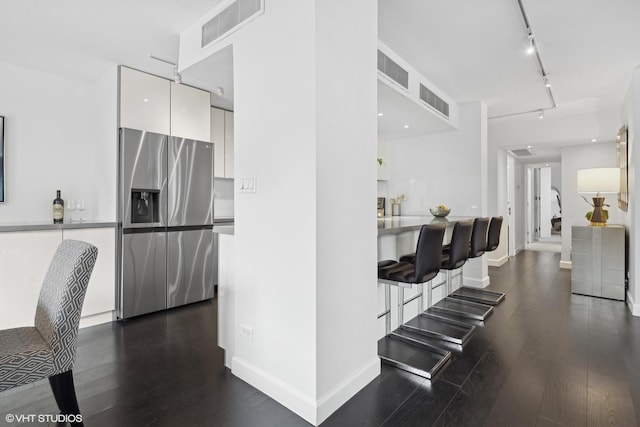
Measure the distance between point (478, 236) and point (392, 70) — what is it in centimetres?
183

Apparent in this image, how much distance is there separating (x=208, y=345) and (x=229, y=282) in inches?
28.5

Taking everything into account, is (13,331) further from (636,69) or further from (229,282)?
(636,69)

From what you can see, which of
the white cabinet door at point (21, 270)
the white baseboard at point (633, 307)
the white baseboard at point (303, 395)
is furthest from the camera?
the white baseboard at point (633, 307)

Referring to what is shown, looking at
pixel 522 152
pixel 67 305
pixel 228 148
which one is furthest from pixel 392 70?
pixel 522 152

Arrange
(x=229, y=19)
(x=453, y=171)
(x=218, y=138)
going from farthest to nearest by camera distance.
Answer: (x=453, y=171) → (x=218, y=138) → (x=229, y=19)

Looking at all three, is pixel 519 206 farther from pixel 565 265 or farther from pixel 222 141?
pixel 222 141

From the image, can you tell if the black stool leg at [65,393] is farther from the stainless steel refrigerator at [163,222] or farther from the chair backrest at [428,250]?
the chair backrest at [428,250]

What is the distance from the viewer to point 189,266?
144 inches

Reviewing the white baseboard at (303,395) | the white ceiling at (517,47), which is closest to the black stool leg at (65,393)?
the white baseboard at (303,395)

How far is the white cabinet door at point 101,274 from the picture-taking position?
3.07 metres

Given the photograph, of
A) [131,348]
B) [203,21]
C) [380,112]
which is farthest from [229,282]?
[380,112]

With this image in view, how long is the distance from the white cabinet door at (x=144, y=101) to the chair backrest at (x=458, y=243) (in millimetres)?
3037

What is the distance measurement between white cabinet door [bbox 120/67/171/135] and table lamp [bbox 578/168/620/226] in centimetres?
506

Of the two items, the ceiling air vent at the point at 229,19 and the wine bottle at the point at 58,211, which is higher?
the ceiling air vent at the point at 229,19
